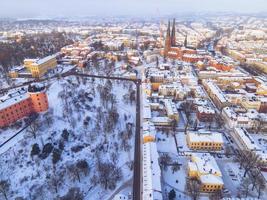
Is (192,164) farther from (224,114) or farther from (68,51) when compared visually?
(68,51)

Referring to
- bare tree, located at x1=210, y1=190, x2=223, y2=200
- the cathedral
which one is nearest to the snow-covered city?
bare tree, located at x1=210, y1=190, x2=223, y2=200

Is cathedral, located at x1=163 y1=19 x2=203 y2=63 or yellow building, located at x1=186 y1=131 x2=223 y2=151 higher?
cathedral, located at x1=163 y1=19 x2=203 y2=63

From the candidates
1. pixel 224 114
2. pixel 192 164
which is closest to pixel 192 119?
pixel 224 114

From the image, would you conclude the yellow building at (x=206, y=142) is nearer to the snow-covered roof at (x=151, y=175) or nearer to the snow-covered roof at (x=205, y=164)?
the snow-covered roof at (x=205, y=164)

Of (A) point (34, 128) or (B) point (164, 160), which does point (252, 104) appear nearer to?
(B) point (164, 160)

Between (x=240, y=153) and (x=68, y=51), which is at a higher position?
(x=68, y=51)

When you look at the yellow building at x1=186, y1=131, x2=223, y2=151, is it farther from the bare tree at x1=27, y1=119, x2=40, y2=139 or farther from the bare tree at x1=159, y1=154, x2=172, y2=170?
the bare tree at x1=27, y1=119, x2=40, y2=139
